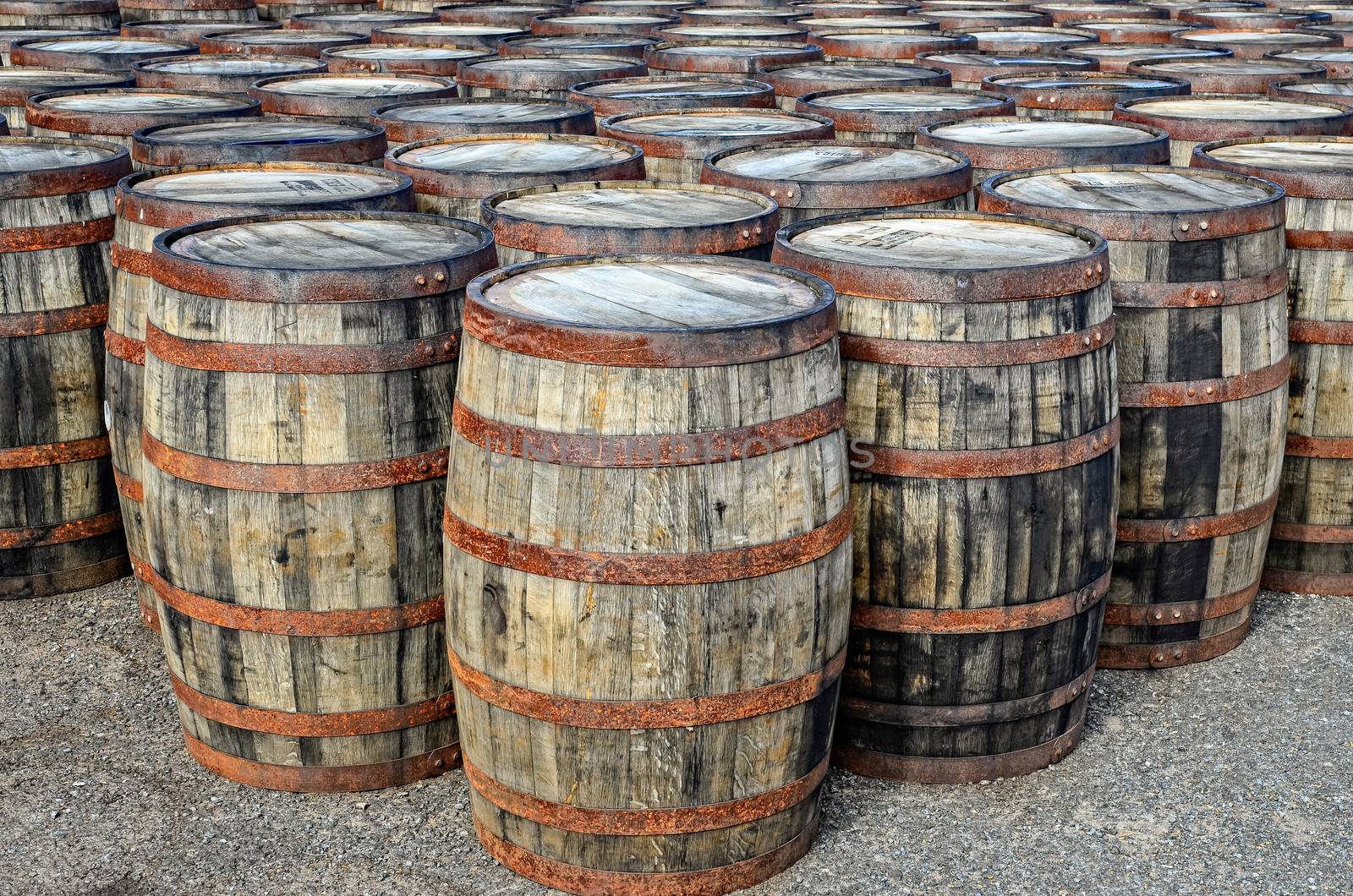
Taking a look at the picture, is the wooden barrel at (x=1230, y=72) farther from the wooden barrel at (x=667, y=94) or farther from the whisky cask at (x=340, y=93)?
the whisky cask at (x=340, y=93)

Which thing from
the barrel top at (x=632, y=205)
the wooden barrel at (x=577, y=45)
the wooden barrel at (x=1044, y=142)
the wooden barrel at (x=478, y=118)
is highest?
the wooden barrel at (x=577, y=45)

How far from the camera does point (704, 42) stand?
10312 mm

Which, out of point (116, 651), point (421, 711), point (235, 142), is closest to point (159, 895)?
point (421, 711)

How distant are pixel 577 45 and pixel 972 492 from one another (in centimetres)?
648

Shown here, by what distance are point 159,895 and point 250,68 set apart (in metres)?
6.23

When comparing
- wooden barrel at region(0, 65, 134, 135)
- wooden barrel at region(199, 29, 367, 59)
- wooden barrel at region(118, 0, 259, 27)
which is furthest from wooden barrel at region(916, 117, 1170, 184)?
wooden barrel at region(118, 0, 259, 27)

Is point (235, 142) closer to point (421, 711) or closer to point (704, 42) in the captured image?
point (421, 711)

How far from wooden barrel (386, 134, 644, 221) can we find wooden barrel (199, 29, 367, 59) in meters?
3.77

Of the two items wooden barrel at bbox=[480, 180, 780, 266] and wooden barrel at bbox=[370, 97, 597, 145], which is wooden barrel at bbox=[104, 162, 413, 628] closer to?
wooden barrel at bbox=[480, 180, 780, 266]

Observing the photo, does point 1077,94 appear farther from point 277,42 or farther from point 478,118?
point 277,42

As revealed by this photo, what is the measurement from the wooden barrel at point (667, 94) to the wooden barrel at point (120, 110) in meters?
1.69

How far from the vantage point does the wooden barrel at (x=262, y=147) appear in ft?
19.8

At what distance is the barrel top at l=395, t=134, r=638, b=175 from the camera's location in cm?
609

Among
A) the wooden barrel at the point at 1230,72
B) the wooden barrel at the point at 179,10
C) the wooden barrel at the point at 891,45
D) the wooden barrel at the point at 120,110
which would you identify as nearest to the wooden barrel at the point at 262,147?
the wooden barrel at the point at 120,110
